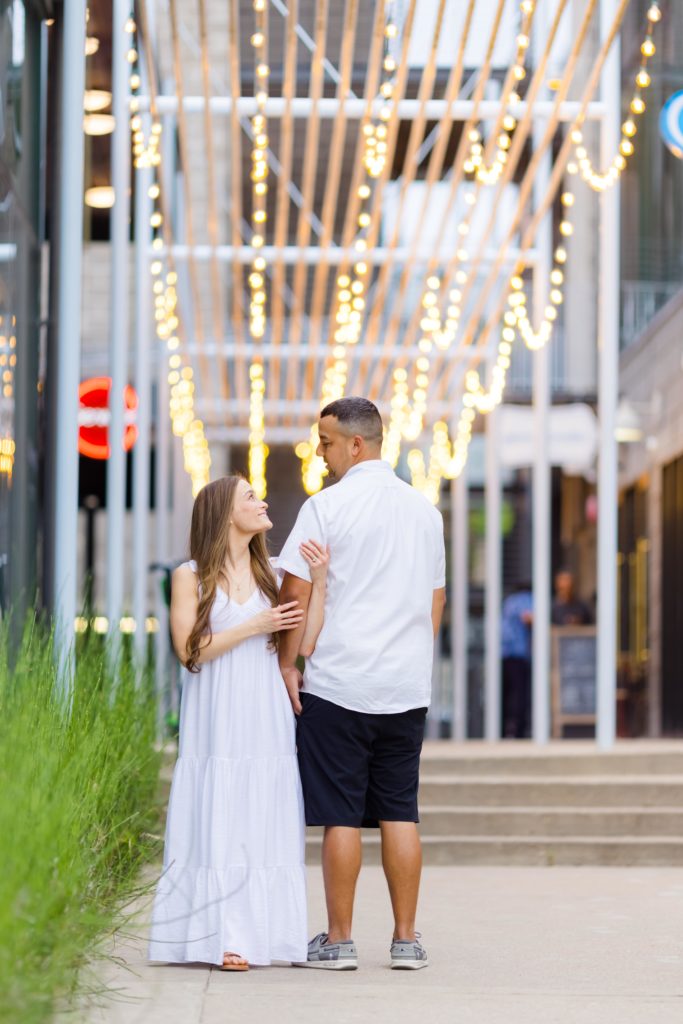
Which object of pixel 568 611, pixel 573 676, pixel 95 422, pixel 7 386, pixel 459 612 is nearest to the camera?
pixel 7 386

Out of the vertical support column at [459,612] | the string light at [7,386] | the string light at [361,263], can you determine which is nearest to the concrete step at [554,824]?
the string light at [361,263]

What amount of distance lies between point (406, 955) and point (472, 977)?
0.67 feet

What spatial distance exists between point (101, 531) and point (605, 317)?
407 inches

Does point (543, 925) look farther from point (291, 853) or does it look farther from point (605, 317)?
point (605, 317)

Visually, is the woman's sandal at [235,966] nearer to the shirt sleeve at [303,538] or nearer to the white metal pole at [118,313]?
the shirt sleeve at [303,538]

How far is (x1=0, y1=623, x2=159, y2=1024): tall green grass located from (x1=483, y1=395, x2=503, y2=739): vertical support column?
7085 mm

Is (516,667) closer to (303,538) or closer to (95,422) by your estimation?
(95,422)

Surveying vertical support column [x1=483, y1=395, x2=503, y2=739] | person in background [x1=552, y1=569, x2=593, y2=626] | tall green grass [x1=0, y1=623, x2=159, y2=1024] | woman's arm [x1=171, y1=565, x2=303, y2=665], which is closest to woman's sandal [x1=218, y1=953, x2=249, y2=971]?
tall green grass [x1=0, y1=623, x2=159, y2=1024]

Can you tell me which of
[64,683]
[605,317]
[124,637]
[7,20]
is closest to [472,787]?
[124,637]

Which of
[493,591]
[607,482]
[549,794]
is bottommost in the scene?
[549,794]

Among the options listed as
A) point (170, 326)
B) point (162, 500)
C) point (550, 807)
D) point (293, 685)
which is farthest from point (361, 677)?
point (162, 500)

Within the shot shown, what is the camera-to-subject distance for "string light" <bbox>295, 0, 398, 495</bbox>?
8402mm

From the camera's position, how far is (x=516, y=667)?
648 inches

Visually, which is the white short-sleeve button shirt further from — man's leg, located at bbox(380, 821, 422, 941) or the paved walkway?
the paved walkway
